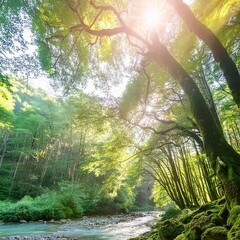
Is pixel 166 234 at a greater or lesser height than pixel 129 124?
lesser

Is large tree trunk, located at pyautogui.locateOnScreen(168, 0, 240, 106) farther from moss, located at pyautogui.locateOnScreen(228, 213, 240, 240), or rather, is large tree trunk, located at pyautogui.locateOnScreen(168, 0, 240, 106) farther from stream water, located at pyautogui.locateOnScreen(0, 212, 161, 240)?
stream water, located at pyautogui.locateOnScreen(0, 212, 161, 240)

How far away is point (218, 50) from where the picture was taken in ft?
8.75

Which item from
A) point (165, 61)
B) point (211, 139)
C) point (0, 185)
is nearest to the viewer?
point (211, 139)

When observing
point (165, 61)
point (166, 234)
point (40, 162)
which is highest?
point (40, 162)

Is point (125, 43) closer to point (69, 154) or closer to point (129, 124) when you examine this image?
point (129, 124)

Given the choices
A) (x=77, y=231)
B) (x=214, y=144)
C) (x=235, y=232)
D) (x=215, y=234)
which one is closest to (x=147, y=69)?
(x=214, y=144)

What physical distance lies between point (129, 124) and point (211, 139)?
5.58 meters

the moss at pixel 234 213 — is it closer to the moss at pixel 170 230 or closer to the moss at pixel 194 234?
the moss at pixel 194 234

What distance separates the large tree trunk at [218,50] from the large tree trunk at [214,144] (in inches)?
15.6

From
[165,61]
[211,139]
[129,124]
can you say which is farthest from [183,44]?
[129,124]

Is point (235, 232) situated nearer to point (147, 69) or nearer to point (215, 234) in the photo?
point (215, 234)

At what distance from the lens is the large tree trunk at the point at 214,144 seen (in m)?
2.17

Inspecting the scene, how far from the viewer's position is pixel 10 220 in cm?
1328

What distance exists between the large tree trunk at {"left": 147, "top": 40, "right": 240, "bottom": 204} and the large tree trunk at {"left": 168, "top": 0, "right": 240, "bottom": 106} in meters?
0.40
